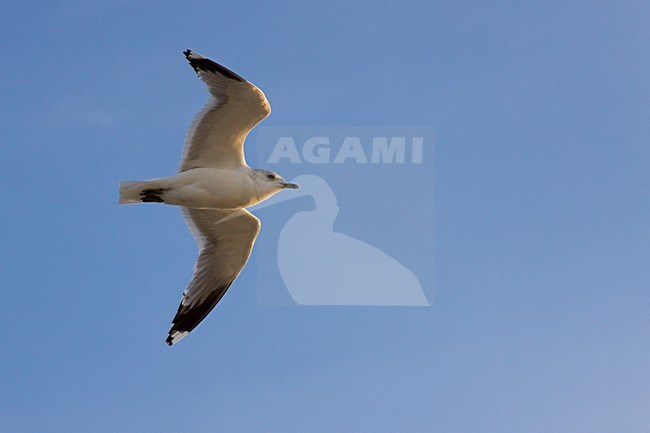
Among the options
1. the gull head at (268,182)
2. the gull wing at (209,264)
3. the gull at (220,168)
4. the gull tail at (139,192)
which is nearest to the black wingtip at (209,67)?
the gull at (220,168)

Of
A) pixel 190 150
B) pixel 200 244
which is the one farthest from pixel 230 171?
pixel 200 244

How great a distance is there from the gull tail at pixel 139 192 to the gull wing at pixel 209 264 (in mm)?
841

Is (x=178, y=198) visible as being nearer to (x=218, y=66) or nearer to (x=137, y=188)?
(x=137, y=188)

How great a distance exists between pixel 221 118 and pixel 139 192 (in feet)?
2.52

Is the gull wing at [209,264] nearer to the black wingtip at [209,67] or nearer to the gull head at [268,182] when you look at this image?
the gull head at [268,182]

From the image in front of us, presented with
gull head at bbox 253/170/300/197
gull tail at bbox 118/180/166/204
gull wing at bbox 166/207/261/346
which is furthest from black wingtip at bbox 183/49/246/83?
gull wing at bbox 166/207/261/346

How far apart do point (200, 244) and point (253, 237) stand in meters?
0.43

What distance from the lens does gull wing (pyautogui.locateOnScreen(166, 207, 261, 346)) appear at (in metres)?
8.23

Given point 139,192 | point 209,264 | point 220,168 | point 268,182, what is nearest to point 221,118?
point 220,168

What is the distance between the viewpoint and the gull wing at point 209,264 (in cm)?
823

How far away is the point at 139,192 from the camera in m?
7.34

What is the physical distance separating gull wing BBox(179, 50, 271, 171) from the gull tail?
1.08 ft

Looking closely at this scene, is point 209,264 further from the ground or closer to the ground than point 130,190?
closer to the ground

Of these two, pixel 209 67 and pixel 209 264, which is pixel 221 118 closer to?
pixel 209 67
